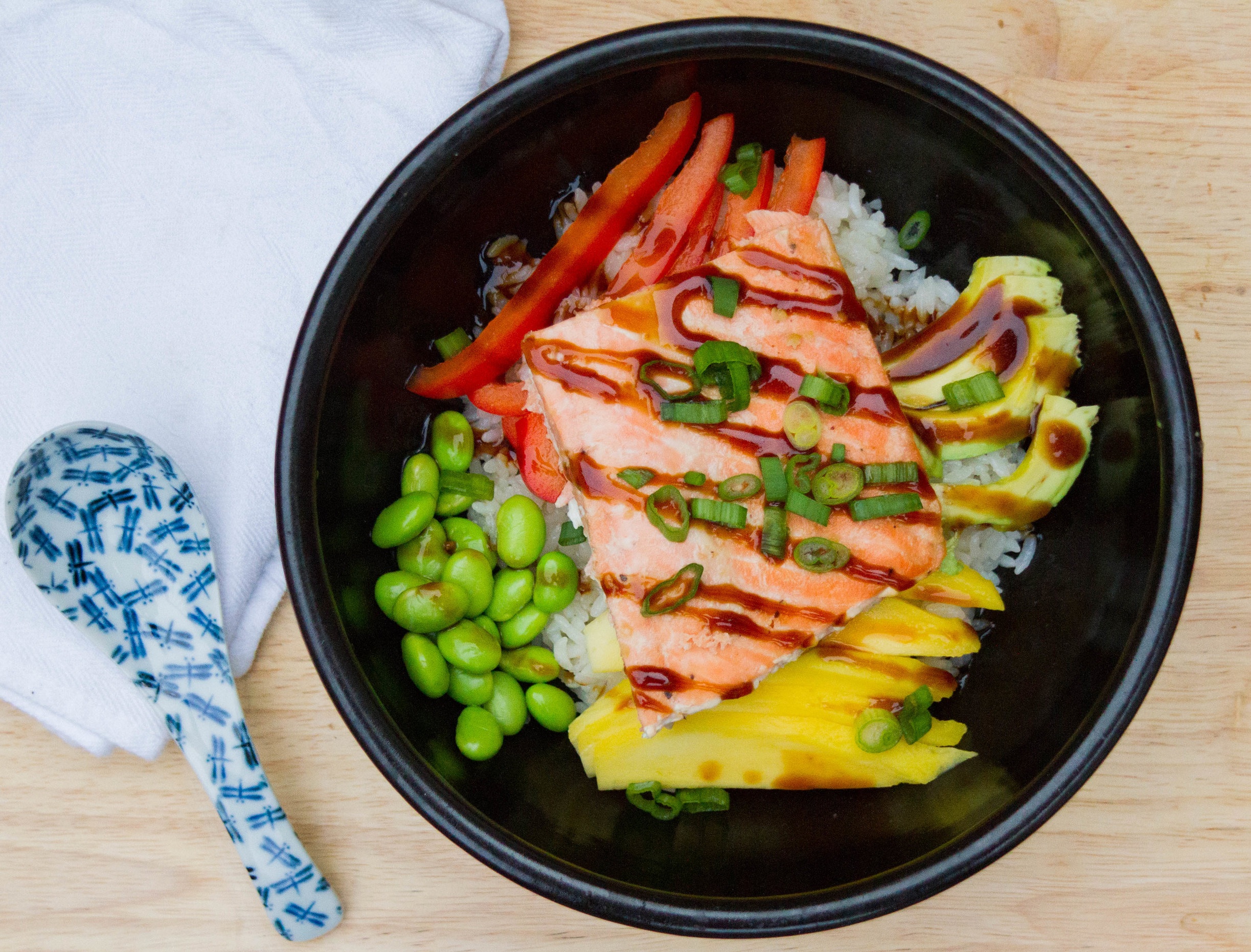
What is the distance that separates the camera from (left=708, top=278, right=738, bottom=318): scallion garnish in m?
2.23

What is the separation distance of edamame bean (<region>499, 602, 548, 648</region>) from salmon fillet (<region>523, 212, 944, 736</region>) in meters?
0.32

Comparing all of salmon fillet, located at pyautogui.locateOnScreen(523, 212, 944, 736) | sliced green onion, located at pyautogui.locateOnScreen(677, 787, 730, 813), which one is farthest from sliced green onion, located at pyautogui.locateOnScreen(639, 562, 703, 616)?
sliced green onion, located at pyautogui.locateOnScreen(677, 787, 730, 813)

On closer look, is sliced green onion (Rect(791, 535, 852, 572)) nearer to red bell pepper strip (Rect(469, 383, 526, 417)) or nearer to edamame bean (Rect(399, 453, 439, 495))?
red bell pepper strip (Rect(469, 383, 526, 417))

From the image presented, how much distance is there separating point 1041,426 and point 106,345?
2649mm

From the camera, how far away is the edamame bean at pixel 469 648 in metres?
2.41

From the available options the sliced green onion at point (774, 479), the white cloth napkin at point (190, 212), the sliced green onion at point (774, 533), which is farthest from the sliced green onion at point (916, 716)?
the white cloth napkin at point (190, 212)

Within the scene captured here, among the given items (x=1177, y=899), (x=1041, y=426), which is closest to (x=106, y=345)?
(x=1041, y=426)

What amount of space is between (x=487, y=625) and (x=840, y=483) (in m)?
1.06

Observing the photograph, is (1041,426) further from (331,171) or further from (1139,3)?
(331,171)

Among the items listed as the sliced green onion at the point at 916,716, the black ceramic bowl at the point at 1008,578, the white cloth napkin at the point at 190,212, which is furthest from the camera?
the white cloth napkin at the point at 190,212

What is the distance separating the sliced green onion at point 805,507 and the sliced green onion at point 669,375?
1.17 feet

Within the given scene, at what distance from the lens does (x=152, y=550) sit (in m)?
2.45

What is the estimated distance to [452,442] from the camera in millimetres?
2559

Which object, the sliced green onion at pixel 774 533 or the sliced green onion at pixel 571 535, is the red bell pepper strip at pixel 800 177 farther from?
the sliced green onion at pixel 571 535
